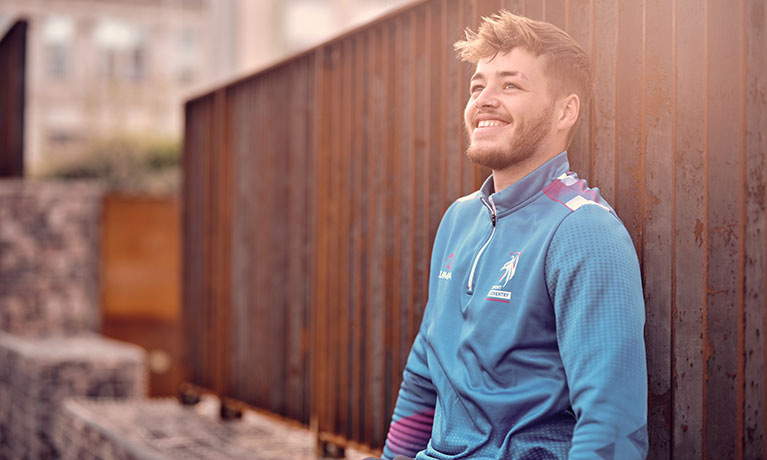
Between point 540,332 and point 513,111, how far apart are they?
602 mm

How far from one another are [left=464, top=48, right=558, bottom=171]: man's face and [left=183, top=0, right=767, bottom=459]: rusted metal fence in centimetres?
42

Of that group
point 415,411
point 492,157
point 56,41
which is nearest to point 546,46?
point 492,157

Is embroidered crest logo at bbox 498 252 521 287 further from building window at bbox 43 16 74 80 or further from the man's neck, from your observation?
building window at bbox 43 16 74 80

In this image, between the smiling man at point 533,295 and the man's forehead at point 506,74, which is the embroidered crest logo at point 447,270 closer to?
the smiling man at point 533,295

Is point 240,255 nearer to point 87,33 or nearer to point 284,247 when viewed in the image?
point 284,247

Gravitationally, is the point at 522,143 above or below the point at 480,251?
above

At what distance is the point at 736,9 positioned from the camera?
242 cm

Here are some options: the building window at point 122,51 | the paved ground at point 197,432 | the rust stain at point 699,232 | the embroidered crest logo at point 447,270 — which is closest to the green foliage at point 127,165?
the building window at point 122,51

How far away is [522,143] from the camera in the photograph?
2354mm

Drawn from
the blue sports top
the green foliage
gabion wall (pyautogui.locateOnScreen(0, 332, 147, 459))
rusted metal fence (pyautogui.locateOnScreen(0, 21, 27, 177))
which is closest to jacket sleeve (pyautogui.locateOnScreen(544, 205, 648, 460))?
the blue sports top

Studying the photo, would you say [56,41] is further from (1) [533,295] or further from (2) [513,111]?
(1) [533,295]

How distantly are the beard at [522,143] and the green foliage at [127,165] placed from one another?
19.6 metres

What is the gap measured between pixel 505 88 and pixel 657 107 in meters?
0.52

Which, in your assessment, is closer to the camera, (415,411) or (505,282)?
(505,282)
